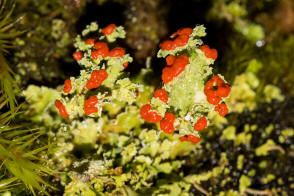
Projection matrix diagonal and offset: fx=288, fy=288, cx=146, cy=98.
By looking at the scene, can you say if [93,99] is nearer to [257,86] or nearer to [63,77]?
[63,77]

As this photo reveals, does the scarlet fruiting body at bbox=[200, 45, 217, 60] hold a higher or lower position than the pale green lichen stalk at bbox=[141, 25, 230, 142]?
higher

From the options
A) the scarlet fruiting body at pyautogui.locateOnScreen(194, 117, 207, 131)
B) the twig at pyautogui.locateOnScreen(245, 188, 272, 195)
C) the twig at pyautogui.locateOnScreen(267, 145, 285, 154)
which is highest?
the twig at pyautogui.locateOnScreen(267, 145, 285, 154)

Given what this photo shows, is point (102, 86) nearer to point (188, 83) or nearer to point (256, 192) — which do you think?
point (188, 83)

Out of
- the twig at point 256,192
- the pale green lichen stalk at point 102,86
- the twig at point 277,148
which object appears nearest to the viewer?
the pale green lichen stalk at point 102,86

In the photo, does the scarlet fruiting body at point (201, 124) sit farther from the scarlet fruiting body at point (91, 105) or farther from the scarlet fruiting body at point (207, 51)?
the scarlet fruiting body at point (91, 105)

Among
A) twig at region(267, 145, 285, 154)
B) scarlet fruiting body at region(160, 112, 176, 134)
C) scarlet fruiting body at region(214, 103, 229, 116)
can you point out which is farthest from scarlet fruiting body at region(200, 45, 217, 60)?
twig at region(267, 145, 285, 154)

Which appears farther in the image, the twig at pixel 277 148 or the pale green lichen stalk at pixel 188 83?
the twig at pixel 277 148

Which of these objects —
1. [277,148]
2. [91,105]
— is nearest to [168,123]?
[91,105]

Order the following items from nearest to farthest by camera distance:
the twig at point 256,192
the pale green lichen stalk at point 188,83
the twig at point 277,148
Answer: the pale green lichen stalk at point 188,83 < the twig at point 256,192 < the twig at point 277,148

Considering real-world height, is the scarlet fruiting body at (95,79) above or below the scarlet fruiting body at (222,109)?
below

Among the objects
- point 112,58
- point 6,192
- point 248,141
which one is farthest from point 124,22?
point 6,192

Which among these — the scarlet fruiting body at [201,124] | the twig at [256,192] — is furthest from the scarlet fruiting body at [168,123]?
the twig at [256,192]

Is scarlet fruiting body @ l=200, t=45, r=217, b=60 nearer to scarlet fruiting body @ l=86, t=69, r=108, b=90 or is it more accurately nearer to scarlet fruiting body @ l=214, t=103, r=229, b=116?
scarlet fruiting body @ l=214, t=103, r=229, b=116
